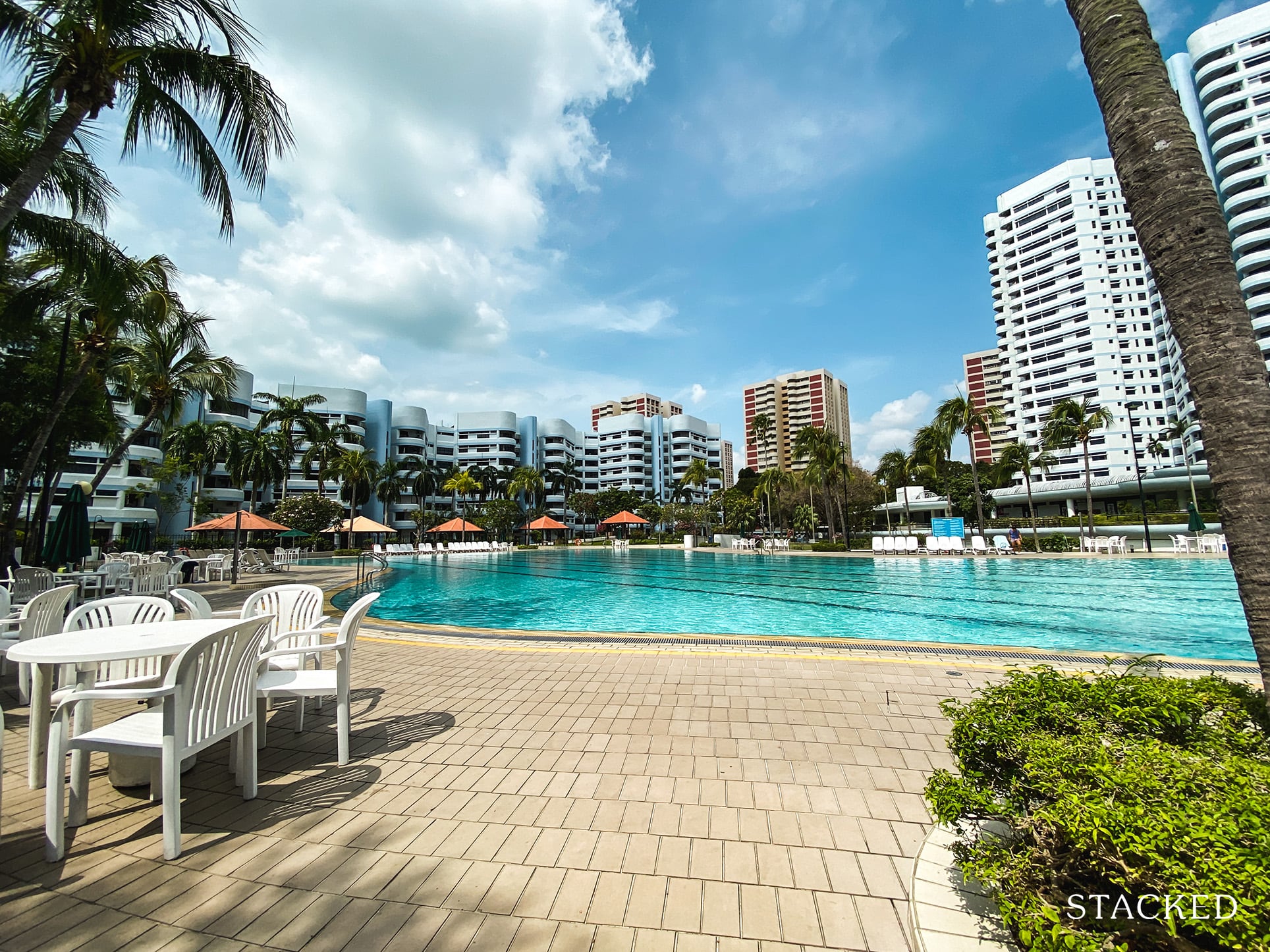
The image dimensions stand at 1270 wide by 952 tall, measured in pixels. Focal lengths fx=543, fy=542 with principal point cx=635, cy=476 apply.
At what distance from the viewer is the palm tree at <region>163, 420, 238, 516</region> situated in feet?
125

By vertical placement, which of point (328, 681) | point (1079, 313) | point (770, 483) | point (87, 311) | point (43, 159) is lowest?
point (328, 681)

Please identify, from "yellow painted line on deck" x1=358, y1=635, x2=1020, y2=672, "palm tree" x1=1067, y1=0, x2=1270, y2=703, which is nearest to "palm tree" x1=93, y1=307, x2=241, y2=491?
"yellow painted line on deck" x1=358, y1=635, x2=1020, y2=672

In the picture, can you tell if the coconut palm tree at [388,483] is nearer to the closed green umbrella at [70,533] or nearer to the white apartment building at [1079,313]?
the closed green umbrella at [70,533]

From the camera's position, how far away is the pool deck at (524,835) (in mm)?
2018

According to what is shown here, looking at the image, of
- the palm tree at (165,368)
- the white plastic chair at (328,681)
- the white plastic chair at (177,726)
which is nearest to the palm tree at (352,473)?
the palm tree at (165,368)

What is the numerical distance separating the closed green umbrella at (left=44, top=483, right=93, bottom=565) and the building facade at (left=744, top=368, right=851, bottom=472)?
367 ft

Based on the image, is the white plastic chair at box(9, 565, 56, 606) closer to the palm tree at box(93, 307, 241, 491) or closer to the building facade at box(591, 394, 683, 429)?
the palm tree at box(93, 307, 241, 491)

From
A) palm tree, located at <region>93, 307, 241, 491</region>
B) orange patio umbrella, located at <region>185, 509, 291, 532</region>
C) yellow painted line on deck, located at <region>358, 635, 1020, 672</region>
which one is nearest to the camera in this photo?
yellow painted line on deck, located at <region>358, 635, 1020, 672</region>

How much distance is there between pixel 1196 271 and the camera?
2318mm

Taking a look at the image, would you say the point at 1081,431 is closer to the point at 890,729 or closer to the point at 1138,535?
the point at 1138,535

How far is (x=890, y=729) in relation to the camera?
12.7 ft

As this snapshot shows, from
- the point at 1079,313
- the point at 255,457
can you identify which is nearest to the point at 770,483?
the point at 255,457

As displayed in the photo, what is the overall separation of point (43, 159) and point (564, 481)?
239 feet

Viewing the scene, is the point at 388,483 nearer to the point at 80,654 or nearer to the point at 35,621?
the point at 35,621
